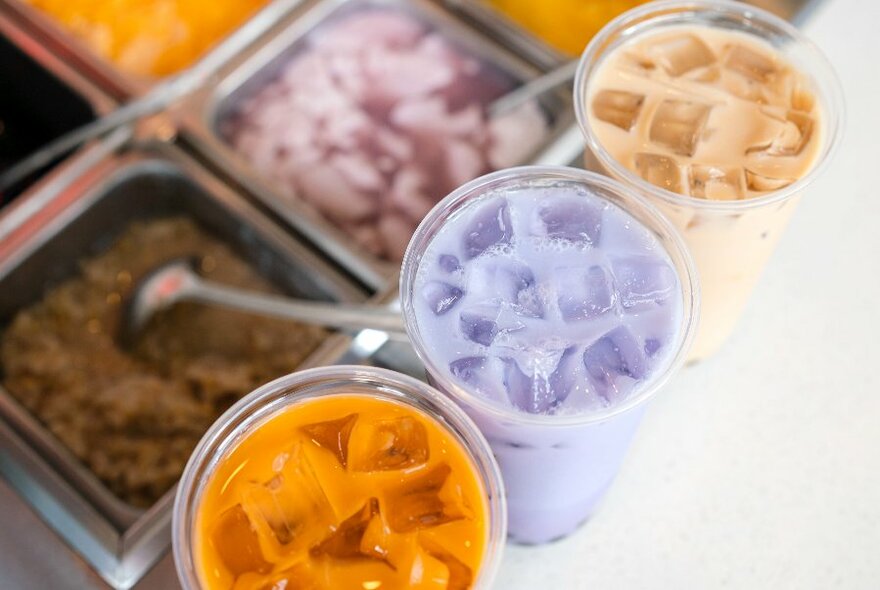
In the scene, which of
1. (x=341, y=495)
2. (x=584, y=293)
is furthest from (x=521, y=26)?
(x=341, y=495)

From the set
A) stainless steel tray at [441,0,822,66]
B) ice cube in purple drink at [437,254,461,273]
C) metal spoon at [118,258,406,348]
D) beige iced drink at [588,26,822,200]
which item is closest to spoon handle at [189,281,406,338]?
metal spoon at [118,258,406,348]

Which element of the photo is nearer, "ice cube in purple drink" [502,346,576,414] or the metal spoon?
"ice cube in purple drink" [502,346,576,414]

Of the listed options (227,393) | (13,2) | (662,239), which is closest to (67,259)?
(227,393)

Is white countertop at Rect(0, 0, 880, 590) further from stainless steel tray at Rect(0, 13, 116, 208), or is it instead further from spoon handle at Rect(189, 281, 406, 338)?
stainless steel tray at Rect(0, 13, 116, 208)

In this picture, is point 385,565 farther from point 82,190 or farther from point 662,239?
point 82,190

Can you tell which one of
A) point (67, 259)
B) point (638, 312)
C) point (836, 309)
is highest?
point (67, 259)

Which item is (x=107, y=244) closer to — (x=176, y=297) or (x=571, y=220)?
(x=176, y=297)

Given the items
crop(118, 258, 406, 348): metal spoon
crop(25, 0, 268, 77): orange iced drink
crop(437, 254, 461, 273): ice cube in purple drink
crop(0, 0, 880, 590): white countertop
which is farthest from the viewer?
crop(25, 0, 268, 77): orange iced drink
